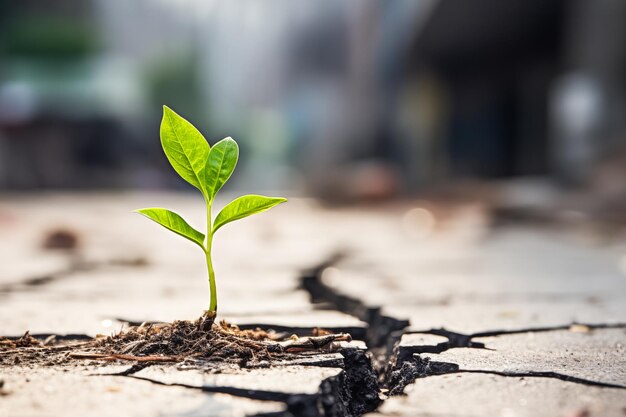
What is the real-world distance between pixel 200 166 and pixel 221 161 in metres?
0.04

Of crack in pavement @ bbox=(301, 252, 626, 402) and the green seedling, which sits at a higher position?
the green seedling

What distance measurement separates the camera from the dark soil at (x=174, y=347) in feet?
3.36

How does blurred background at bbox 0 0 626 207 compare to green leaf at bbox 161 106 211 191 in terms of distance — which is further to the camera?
blurred background at bbox 0 0 626 207

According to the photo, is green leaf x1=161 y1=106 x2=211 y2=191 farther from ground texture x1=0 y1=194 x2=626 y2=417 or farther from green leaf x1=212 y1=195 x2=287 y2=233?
ground texture x1=0 y1=194 x2=626 y2=417

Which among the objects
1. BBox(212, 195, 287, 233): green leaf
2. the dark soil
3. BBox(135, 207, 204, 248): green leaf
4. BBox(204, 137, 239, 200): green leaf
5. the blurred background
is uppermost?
the blurred background

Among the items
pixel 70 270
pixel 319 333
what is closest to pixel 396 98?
pixel 70 270

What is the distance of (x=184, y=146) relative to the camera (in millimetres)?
1031

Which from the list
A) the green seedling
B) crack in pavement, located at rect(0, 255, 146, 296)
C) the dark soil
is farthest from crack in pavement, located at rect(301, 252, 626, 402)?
crack in pavement, located at rect(0, 255, 146, 296)

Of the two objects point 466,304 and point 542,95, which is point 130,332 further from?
point 542,95

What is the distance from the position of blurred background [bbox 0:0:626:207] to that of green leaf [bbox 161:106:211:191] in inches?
175

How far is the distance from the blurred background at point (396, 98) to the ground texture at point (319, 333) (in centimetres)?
311

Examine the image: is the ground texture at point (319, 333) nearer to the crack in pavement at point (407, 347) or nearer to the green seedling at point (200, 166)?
the crack in pavement at point (407, 347)

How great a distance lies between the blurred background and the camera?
649 centimetres

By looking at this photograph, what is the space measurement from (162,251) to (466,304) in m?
1.86
